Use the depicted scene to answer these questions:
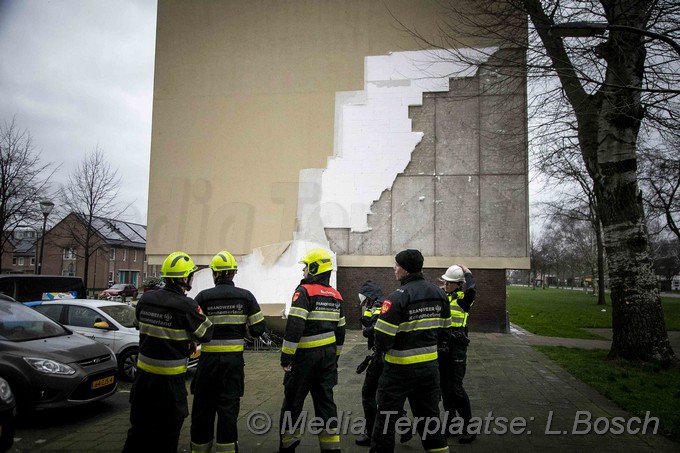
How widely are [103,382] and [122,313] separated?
3320 millimetres

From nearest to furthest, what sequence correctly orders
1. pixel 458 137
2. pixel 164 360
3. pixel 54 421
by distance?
pixel 164 360, pixel 54 421, pixel 458 137

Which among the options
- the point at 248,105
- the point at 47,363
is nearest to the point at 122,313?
the point at 47,363

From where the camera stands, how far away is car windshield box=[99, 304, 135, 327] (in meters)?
9.55

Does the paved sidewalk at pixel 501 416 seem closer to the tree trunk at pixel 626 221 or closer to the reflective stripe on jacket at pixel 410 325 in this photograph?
the reflective stripe on jacket at pixel 410 325

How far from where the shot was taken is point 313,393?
4.84 metres

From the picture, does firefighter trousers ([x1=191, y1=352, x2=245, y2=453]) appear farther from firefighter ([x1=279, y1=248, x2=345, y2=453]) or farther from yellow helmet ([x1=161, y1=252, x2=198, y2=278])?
yellow helmet ([x1=161, y1=252, x2=198, y2=278])

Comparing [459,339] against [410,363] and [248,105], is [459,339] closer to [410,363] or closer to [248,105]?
[410,363]

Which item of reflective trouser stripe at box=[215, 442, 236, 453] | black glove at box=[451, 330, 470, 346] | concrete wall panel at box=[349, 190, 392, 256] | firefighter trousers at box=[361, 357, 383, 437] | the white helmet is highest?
concrete wall panel at box=[349, 190, 392, 256]

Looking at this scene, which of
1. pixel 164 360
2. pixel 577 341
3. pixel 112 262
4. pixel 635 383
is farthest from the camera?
pixel 112 262

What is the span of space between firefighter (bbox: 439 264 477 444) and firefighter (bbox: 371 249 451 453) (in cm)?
113

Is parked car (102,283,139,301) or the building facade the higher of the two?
the building facade

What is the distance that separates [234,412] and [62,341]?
393cm

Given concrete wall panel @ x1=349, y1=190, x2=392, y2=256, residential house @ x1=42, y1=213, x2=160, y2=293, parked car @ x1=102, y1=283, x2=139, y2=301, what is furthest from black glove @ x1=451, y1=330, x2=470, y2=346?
residential house @ x1=42, y1=213, x2=160, y2=293

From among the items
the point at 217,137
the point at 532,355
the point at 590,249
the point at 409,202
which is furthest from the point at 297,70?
the point at 590,249
